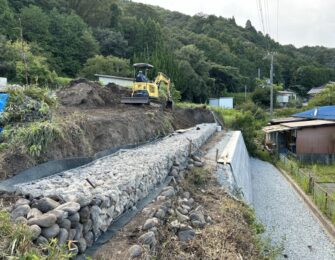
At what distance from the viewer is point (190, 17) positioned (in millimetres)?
101250

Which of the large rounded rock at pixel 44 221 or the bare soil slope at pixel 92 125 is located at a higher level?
the bare soil slope at pixel 92 125

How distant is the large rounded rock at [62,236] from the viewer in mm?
3855

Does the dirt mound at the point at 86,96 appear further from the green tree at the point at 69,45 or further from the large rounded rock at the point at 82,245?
the green tree at the point at 69,45

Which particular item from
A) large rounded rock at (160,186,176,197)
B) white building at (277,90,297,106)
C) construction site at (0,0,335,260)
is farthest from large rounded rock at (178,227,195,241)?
white building at (277,90,297,106)

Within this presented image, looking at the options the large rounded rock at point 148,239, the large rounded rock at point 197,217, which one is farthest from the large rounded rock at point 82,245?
the large rounded rock at point 197,217

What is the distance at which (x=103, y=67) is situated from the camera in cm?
3803

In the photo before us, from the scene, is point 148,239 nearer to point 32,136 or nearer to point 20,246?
point 20,246

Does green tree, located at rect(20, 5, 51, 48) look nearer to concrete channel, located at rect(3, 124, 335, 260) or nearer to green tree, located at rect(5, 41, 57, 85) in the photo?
green tree, located at rect(5, 41, 57, 85)

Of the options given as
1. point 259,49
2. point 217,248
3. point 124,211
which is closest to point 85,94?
point 124,211

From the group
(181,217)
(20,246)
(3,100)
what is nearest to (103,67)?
(3,100)

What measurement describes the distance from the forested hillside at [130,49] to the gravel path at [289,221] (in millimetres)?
9296

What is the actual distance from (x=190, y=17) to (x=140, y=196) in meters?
101

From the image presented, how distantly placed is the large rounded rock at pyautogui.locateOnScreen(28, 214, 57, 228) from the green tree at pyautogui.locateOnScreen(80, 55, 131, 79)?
3454 centimetres

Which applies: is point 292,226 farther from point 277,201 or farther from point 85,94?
point 85,94
